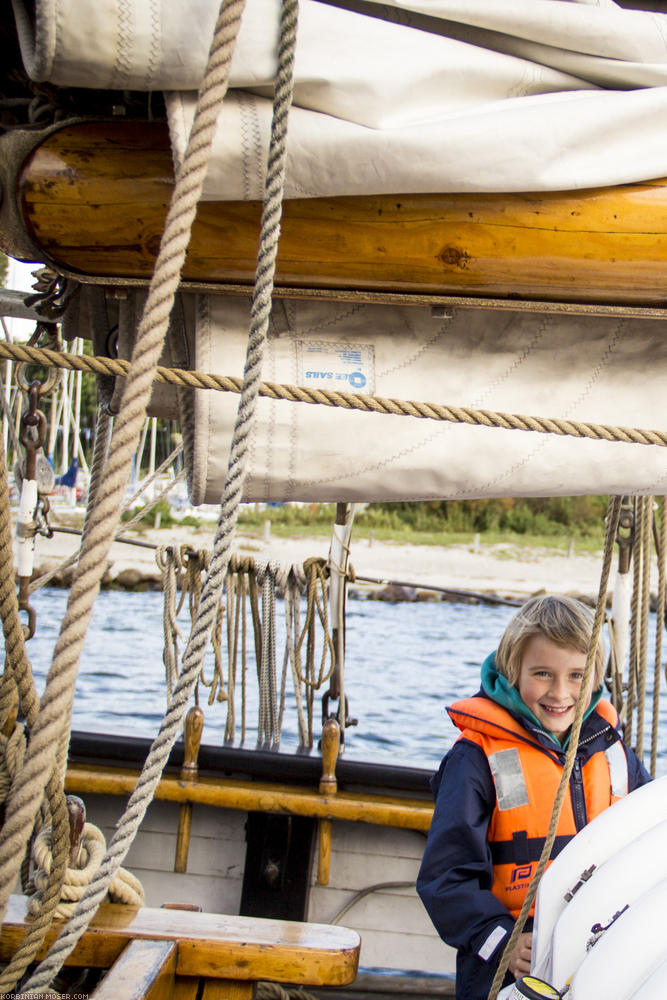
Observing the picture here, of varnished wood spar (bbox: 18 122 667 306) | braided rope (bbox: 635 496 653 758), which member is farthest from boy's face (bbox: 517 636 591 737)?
varnished wood spar (bbox: 18 122 667 306)

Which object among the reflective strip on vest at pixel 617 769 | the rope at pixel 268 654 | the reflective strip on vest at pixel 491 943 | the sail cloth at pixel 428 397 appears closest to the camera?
the sail cloth at pixel 428 397

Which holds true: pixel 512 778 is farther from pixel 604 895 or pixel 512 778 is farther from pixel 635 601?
pixel 635 601

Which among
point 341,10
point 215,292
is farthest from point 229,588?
point 341,10

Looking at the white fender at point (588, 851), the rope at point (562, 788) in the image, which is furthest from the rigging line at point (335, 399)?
the white fender at point (588, 851)

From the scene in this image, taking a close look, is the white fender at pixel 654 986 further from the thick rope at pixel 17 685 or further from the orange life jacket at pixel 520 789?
the orange life jacket at pixel 520 789

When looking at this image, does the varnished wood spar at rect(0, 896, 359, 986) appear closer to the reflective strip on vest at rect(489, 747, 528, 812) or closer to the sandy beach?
the reflective strip on vest at rect(489, 747, 528, 812)

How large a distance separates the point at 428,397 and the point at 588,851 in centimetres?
66

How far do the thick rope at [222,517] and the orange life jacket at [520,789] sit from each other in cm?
98

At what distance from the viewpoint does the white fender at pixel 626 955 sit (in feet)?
3.06

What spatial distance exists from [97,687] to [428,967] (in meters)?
7.51

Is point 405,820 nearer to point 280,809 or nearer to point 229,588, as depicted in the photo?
point 280,809

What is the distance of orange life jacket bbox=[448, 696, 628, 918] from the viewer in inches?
64.5

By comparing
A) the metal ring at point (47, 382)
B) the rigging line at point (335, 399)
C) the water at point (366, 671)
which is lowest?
the water at point (366, 671)

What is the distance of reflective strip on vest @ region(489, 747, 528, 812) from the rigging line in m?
0.81
